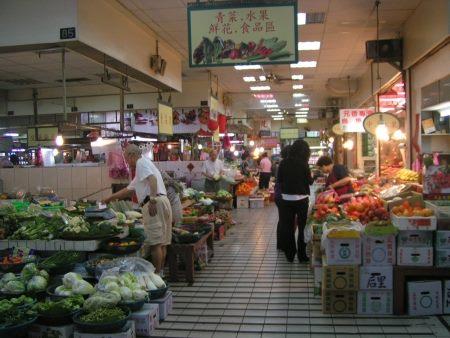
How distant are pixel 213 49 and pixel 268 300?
10.9 feet

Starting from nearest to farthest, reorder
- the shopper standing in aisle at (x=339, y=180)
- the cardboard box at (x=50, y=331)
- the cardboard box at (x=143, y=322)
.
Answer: the cardboard box at (x=50, y=331) < the cardboard box at (x=143, y=322) < the shopper standing in aisle at (x=339, y=180)

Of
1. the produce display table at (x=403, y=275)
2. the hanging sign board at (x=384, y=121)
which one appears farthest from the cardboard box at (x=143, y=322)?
the hanging sign board at (x=384, y=121)

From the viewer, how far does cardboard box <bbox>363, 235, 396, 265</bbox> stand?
17.7 feet

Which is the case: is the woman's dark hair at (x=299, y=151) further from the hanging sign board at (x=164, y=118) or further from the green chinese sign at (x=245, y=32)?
the hanging sign board at (x=164, y=118)

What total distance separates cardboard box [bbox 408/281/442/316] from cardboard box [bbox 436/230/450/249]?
1.42ft

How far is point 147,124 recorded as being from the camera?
1641 centimetres

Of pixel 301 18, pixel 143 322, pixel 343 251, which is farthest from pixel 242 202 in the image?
pixel 143 322

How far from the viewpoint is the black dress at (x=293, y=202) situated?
768 centimetres

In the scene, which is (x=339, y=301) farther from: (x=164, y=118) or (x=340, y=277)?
(x=164, y=118)

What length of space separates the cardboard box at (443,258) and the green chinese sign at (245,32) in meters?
2.85

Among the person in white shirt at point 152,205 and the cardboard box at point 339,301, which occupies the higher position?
the person in white shirt at point 152,205

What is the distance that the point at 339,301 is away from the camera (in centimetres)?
540

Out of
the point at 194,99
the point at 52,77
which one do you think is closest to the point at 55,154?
the point at 52,77

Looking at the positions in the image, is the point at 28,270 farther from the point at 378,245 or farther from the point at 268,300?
the point at 378,245
